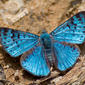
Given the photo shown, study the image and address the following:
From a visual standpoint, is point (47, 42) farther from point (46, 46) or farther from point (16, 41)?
point (16, 41)

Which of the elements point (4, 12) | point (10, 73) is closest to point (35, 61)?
point (10, 73)

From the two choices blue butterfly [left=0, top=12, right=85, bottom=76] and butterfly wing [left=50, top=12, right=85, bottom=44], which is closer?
blue butterfly [left=0, top=12, right=85, bottom=76]

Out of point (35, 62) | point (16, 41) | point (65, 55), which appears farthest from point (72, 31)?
point (16, 41)

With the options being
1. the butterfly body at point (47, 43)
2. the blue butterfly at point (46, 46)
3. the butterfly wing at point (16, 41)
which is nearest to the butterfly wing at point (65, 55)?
the blue butterfly at point (46, 46)

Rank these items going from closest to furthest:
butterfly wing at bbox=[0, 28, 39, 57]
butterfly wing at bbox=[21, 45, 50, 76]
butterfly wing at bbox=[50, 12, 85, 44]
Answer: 1. butterfly wing at bbox=[21, 45, 50, 76]
2. butterfly wing at bbox=[0, 28, 39, 57]
3. butterfly wing at bbox=[50, 12, 85, 44]

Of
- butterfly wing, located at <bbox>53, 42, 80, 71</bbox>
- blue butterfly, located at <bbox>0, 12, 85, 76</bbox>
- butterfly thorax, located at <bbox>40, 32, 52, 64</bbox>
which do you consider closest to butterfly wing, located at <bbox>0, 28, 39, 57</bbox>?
blue butterfly, located at <bbox>0, 12, 85, 76</bbox>

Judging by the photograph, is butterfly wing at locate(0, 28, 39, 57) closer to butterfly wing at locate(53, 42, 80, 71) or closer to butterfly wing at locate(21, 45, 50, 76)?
butterfly wing at locate(21, 45, 50, 76)

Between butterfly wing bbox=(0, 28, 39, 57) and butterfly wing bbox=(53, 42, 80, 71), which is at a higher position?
butterfly wing bbox=(0, 28, 39, 57)

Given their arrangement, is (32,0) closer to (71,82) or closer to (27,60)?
(27,60)

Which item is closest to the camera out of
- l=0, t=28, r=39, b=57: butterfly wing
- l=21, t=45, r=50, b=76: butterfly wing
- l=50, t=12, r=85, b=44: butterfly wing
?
l=21, t=45, r=50, b=76: butterfly wing
